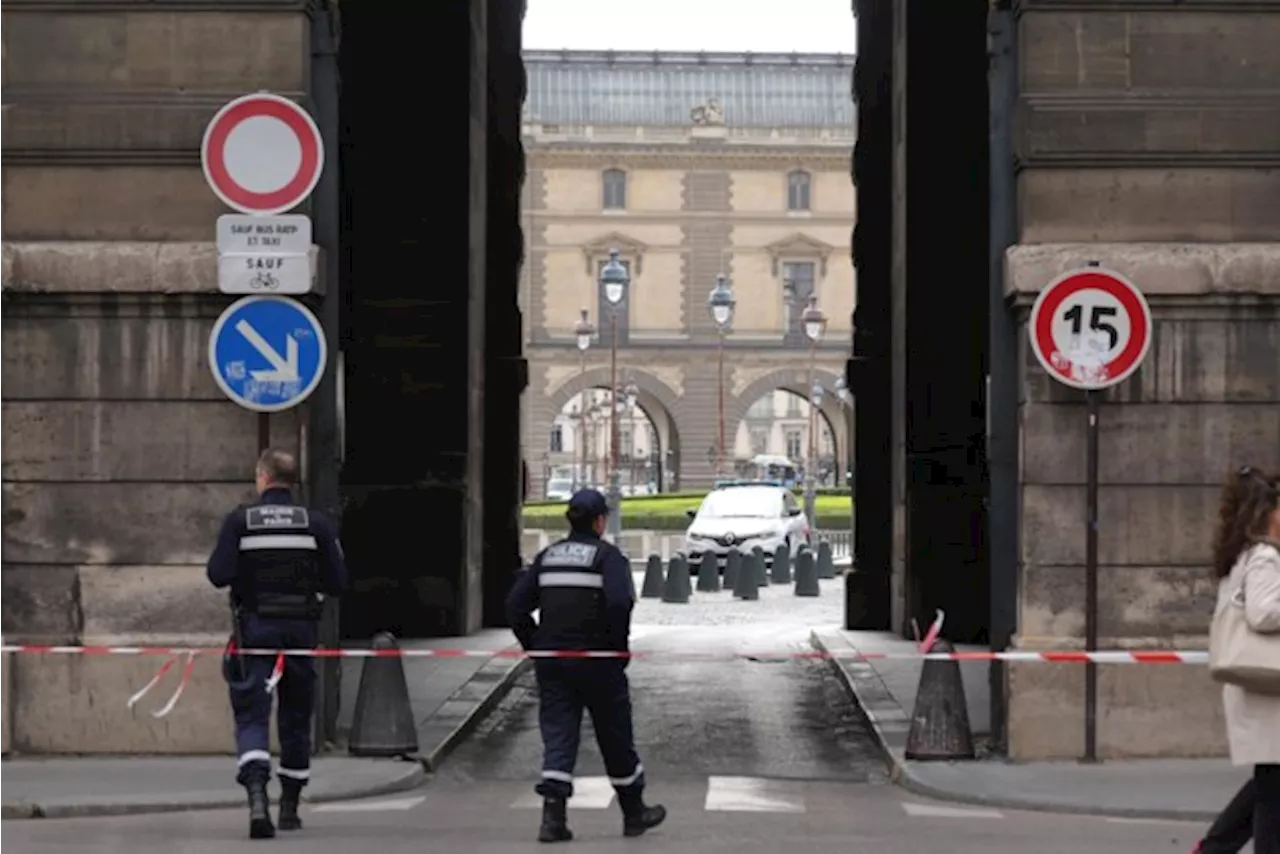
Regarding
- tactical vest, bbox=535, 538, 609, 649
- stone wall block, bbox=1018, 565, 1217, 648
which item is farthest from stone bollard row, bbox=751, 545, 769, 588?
tactical vest, bbox=535, 538, 609, 649

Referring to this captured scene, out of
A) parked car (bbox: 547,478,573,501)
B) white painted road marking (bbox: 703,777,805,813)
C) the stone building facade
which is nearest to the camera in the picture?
white painted road marking (bbox: 703,777,805,813)

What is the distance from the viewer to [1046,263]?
14.3 meters

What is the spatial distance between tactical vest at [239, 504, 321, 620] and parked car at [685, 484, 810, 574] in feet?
108

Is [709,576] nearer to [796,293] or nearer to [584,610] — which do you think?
[584,610]

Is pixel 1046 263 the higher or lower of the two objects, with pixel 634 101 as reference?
lower

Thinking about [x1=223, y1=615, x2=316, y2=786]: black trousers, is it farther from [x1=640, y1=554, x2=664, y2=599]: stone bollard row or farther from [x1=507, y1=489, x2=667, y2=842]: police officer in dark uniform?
[x1=640, y1=554, x2=664, y2=599]: stone bollard row

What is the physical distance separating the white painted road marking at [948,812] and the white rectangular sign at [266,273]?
420 cm

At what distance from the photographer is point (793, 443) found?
173 meters

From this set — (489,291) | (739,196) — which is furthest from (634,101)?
(489,291)

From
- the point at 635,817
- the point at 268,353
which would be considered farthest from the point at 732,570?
the point at 635,817

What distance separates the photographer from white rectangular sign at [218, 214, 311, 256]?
45.7ft

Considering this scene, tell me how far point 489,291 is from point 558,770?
14.7 m

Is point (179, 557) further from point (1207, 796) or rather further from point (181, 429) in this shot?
point (1207, 796)

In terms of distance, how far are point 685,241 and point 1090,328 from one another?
95.0 metres
